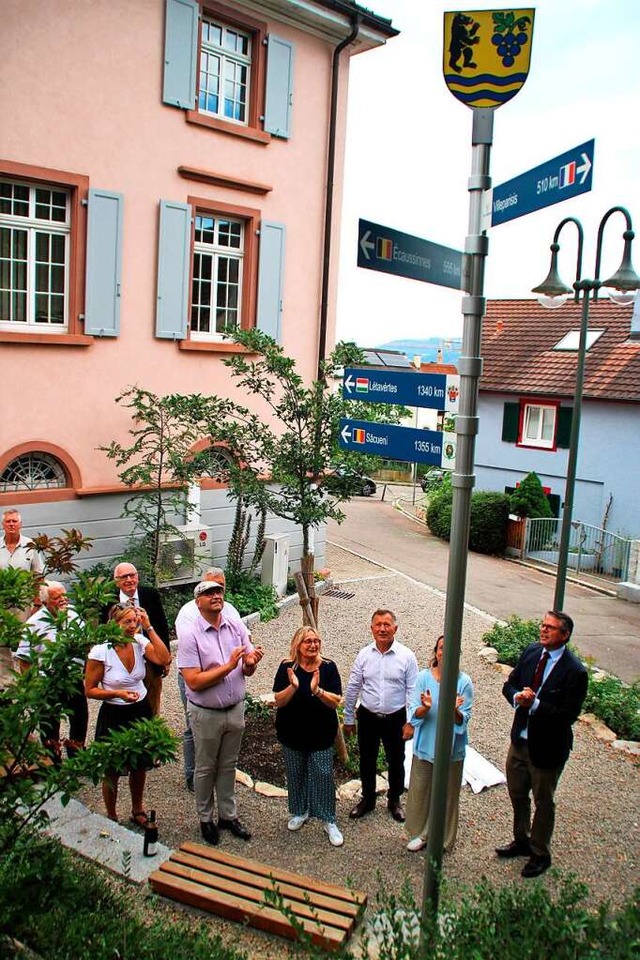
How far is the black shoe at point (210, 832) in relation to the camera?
20.4 feet

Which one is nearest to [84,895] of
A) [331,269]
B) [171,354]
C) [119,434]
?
[119,434]

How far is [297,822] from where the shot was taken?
6.57m

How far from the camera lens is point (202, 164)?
42.2 feet

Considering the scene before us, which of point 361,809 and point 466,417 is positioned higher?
point 466,417

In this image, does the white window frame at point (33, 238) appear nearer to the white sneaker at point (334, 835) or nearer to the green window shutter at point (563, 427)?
the white sneaker at point (334, 835)

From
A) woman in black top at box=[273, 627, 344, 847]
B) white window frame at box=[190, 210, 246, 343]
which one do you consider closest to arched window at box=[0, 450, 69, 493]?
white window frame at box=[190, 210, 246, 343]

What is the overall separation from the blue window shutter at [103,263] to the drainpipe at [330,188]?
361 cm

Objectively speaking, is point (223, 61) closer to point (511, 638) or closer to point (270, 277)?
point (270, 277)

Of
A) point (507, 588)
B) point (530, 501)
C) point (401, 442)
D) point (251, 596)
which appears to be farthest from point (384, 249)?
point (530, 501)

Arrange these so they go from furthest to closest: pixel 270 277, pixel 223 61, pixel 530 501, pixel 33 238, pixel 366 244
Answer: pixel 530 501 < pixel 270 277 < pixel 223 61 < pixel 33 238 < pixel 366 244

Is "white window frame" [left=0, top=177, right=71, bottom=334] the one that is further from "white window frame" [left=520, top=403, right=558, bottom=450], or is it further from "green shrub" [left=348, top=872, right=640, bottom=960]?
"white window frame" [left=520, top=403, right=558, bottom=450]

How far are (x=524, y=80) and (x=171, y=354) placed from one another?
9.30m

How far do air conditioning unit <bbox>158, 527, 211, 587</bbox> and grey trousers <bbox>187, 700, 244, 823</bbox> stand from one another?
19.3 ft

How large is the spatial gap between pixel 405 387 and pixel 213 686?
240 cm
